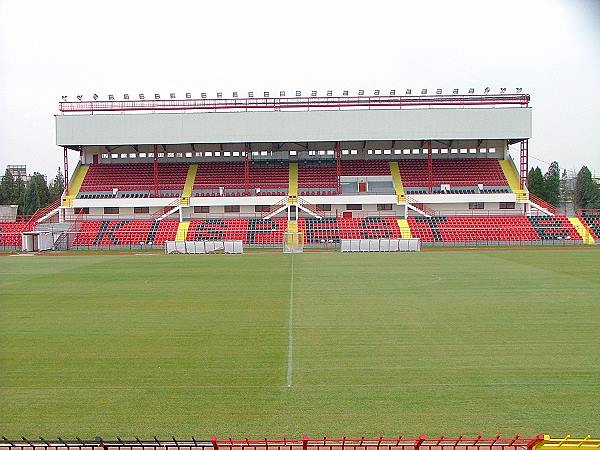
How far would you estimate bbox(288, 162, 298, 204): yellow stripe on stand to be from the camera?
41869 mm

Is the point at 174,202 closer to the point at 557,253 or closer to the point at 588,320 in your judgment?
the point at 557,253

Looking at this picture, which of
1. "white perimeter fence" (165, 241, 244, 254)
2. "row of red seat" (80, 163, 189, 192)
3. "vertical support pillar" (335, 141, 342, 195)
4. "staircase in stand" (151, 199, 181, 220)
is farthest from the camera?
"row of red seat" (80, 163, 189, 192)

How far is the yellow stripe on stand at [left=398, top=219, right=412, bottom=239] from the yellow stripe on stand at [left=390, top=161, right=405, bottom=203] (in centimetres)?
217

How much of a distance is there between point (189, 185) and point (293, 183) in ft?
27.9

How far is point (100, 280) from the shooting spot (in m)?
20.5

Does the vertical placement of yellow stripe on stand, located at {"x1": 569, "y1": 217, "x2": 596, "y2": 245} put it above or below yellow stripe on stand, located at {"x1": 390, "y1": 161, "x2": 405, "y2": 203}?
below

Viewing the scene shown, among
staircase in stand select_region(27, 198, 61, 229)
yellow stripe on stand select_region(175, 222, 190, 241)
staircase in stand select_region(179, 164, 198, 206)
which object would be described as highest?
staircase in stand select_region(179, 164, 198, 206)

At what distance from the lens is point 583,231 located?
38.9m

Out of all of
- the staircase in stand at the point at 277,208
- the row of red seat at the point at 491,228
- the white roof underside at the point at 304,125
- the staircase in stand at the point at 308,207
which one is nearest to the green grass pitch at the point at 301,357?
the row of red seat at the point at 491,228

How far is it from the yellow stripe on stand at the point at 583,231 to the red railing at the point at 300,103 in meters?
9.95

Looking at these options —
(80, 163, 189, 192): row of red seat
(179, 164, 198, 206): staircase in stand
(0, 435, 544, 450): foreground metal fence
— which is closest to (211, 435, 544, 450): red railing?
(0, 435, 544, 450): foreground metal fence

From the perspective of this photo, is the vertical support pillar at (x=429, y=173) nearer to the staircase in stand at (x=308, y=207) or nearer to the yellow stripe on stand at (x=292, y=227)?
the staircase in stand at (x=308, y=207)

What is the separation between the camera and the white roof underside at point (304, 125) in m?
42.0

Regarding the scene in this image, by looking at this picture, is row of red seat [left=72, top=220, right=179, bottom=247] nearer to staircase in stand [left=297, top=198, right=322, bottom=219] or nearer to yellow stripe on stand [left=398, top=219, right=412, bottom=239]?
staircase in stand [left=297, top=198, right=322, bottom=219]
